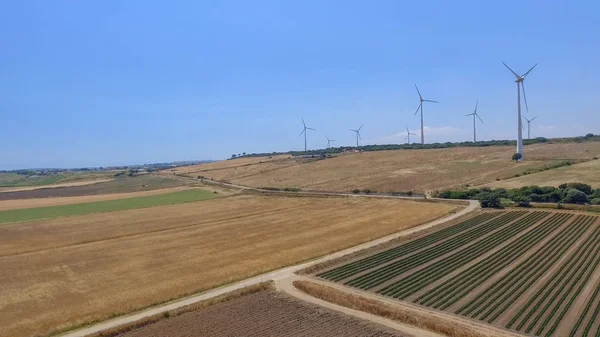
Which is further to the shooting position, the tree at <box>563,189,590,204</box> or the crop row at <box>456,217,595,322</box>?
the tree at <box>563,189,590,204</box>

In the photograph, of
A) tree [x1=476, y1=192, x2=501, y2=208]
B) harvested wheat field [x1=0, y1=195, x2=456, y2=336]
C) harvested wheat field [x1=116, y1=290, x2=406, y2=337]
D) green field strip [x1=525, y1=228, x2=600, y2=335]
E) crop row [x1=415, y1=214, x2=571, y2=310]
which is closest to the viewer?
harvested wheat field [x1=116, y1=290, x2=406, y2=337]

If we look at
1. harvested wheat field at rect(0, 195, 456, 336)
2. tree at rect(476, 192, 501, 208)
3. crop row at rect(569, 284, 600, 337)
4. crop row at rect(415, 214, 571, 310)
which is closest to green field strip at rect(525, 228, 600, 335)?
crop row at rect(569, 284, 600, 337)

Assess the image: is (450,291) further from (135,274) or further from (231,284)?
(135,274)

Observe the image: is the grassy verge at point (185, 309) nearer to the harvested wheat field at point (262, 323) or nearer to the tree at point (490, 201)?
the harvested wheat field at point (262, 323)

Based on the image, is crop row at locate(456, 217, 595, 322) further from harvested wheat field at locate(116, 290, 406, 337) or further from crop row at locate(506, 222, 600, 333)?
harvested wheat field at locate(116, 290, 406, 337)

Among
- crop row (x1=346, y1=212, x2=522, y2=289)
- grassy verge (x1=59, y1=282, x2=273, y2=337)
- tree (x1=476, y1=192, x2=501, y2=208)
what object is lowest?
crop row (x1=346, y1=212, x2=522, y2=289)

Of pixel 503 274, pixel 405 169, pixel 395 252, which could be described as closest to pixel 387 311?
pixel 503 274

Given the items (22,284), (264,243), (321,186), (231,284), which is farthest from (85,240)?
(321,186)
